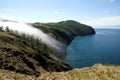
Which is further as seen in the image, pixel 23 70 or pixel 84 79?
pixel 23 70

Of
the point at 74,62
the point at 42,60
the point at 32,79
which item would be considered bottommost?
the point at 74,62

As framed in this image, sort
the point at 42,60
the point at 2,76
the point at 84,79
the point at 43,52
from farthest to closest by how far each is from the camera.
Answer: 1. the point at 43,52
2. the point at 42,60
3. the point at 84,79
4. the point at 2,76

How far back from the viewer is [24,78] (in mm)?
35969

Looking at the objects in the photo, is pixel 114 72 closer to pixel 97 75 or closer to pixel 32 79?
pixel 97 75

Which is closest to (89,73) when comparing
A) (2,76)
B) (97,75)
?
(97,75)

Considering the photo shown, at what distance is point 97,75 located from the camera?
130 feet

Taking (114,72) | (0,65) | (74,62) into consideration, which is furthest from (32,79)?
(74,62)

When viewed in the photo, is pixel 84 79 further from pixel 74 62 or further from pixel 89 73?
pixel 74 62

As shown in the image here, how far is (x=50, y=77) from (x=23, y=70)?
3521 centimetres

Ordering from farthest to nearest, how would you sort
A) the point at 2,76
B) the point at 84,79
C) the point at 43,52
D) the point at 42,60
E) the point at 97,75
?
the point at 43,52 < the point at 42,60 < the point at 97,75 < the point at 84,79 < the point at 2,76

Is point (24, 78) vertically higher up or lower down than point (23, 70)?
higher up

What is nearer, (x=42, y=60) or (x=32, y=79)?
(x=32, y=79)

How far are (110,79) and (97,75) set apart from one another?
2.74 m

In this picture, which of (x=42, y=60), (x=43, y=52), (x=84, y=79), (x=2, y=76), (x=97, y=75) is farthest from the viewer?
(x=43, y=52)
